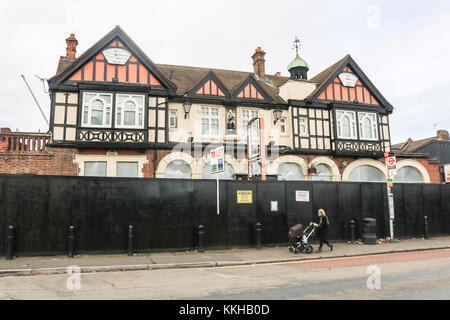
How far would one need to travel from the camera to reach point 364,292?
6.39m

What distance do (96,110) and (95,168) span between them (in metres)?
3.16

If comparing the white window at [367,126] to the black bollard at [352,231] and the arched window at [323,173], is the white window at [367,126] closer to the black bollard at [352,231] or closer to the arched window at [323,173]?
the arched window at [323,173]

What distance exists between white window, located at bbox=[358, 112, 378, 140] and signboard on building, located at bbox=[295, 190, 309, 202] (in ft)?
35.6

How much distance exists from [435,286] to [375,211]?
9.93 meters

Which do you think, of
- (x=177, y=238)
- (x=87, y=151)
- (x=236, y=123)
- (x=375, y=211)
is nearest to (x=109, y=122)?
(x=87, y=151)

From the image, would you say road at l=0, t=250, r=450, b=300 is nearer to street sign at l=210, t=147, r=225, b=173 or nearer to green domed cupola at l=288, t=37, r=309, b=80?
street sign at l=210, t=147, r=225, b=173

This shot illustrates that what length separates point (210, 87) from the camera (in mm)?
22016

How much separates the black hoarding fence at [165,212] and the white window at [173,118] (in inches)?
321

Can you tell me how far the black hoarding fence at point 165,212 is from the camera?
12078 millimetres

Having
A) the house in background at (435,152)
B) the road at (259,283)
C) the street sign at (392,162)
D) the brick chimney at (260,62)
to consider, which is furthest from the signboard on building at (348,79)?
the road at (259,283)

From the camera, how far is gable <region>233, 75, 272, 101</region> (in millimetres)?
22453

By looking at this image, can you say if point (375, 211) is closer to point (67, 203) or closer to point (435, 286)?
point (435, 286)

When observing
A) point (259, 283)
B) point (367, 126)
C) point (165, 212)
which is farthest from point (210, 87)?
point (259, 283)

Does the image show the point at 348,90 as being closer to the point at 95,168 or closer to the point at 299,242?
the point at 299,242
